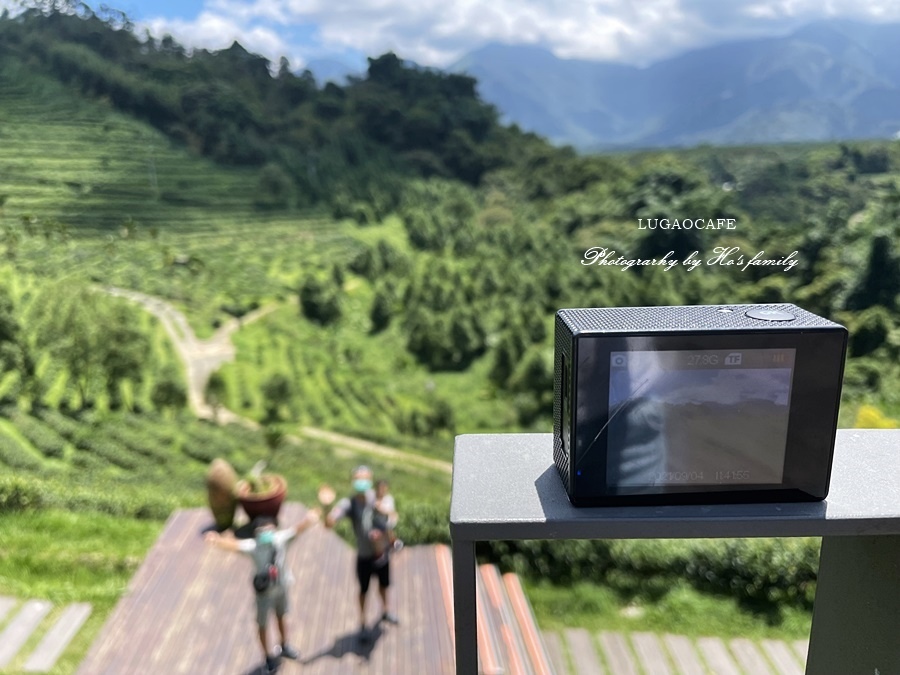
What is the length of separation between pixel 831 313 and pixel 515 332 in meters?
7.78

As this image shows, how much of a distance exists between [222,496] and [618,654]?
3.71 metres

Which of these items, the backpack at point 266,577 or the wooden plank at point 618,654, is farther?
the wooden plank at point 618,654

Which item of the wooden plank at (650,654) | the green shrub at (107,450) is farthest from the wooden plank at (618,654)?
the green shrub at (107,450)

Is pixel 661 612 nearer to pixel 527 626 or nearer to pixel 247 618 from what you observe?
pixel 527 626

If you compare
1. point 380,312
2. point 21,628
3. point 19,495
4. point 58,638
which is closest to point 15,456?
point 19,495

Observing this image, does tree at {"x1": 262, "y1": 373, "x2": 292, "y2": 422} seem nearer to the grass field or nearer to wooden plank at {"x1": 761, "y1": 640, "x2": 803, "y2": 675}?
the grass field

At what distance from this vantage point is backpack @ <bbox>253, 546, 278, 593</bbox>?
3.71m

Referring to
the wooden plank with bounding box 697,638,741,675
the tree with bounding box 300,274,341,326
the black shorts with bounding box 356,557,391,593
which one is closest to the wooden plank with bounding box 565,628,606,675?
the wooden plank with bounding box 697,638,741,675

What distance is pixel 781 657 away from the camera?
497 centimetres

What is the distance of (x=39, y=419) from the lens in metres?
10.8

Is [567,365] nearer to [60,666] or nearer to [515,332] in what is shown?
[60,666]

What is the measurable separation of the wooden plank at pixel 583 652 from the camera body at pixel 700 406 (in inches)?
167

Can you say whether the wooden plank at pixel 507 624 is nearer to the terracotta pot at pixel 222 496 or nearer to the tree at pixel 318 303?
the terracotta pot at pixel 222 496

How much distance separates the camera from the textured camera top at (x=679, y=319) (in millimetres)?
1032
